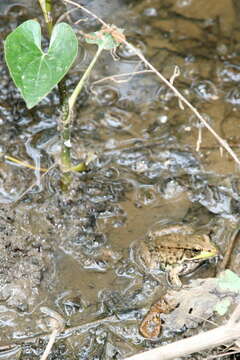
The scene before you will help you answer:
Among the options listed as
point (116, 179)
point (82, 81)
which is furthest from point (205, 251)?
point (82, 81)

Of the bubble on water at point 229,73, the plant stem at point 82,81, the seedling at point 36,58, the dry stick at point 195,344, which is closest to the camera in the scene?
the dry stick at point 195,344

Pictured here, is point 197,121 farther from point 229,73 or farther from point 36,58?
point 36,58

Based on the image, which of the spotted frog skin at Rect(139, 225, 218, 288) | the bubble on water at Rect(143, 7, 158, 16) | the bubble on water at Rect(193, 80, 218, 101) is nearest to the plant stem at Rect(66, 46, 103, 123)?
the spotted frog skin at Rect(139, 225, 218, 288)

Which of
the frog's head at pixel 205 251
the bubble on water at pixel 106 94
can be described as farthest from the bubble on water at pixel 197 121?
the frog's head at pixel 205 251

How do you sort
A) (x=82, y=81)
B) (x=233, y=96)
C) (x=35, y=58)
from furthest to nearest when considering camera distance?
(x=233, y=96) → (x=82, y=81) → (x=35, y=58)

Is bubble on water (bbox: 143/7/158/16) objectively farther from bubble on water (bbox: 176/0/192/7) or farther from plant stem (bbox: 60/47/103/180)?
plant stem (bbox: 60/47/103/180)

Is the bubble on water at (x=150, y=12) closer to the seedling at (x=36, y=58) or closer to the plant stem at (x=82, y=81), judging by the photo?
the plant stem at (x=82, y=81)

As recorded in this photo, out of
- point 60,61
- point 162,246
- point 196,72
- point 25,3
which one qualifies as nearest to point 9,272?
point 162,246
